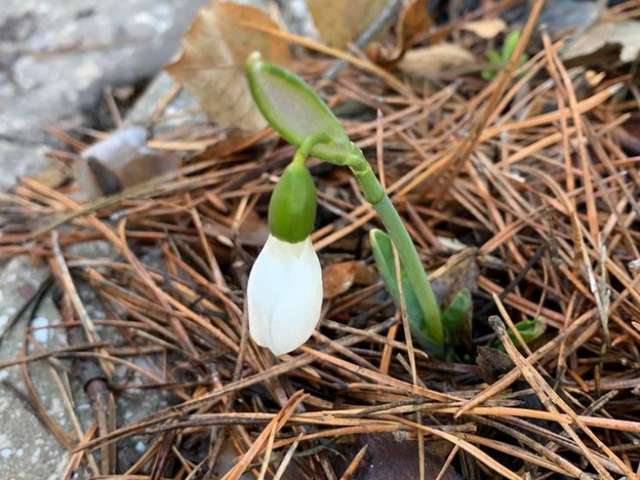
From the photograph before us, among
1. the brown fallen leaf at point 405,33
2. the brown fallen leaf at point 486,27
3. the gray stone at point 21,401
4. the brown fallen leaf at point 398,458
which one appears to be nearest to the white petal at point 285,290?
the brown fallen leaf at point 398,458

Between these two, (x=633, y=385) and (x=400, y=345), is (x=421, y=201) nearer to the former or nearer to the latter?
(x=400, y=345)

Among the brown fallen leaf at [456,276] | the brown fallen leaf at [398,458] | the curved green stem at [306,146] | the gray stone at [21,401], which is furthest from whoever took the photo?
the brown fallen leaf at [456,276]

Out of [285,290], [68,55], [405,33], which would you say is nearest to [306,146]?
[285,290]

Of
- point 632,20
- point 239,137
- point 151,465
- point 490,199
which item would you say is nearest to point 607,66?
point 632,20

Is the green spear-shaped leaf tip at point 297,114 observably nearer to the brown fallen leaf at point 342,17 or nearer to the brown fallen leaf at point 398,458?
the brown fallen leaf at point 398,458

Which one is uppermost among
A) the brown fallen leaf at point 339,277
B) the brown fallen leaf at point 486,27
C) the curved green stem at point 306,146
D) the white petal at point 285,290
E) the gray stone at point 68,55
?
the gray stone at point 68,55

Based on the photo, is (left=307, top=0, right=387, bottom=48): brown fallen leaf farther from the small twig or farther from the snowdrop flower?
the snowdrop flower
